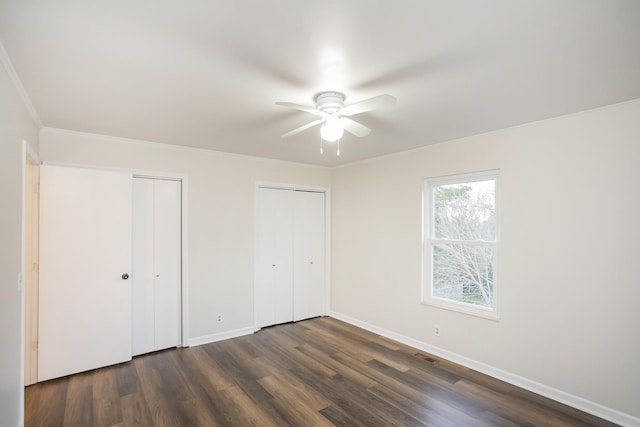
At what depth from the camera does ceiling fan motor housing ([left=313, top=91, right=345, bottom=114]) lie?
228 centimetres

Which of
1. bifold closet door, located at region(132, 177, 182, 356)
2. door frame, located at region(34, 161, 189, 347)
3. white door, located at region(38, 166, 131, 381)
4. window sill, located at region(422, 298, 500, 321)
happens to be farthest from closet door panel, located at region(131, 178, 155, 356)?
window sill, located at region(422, 298, 500, 321)

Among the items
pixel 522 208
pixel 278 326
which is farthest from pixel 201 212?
pixel 522 208

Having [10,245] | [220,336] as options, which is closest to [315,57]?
[10,245]

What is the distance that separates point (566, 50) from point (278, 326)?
4492 mm

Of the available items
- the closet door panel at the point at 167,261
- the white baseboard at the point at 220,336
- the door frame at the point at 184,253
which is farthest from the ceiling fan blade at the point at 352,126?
the white baseboard at the point at 220,336

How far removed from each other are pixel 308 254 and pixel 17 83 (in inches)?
156

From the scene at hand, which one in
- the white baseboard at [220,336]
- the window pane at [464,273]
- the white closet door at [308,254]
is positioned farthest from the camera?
the white closet door at [308,254]

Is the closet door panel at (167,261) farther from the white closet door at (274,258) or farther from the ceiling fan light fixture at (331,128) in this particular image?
the ceiling fan light fixture at (331,128)

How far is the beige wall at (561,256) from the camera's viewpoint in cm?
249

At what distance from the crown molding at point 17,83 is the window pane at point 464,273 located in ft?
13.2

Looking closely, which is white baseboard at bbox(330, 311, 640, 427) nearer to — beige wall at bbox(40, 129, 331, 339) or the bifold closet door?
beige wall at bbox(40, 129, 331, 339)

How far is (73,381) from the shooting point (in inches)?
122

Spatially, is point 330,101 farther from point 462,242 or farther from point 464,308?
point 464,308

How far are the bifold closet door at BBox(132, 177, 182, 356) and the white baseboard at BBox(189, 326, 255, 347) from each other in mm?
208
